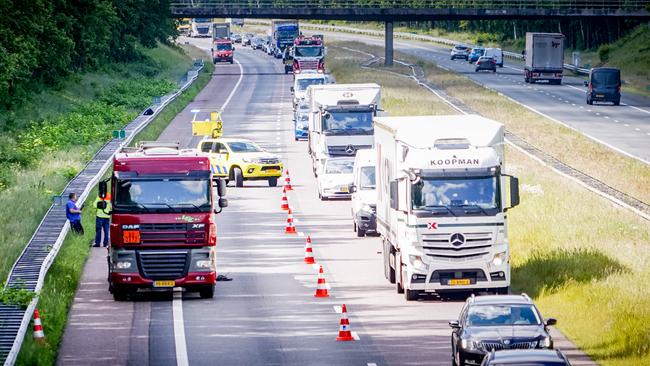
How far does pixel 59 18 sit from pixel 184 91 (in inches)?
505

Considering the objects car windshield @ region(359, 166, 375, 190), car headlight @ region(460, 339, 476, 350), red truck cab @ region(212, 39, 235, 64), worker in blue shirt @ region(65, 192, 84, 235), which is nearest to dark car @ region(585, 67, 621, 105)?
car windshield @ region(359, 166, 375, 190)

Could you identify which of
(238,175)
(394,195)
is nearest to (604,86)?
(238,175)

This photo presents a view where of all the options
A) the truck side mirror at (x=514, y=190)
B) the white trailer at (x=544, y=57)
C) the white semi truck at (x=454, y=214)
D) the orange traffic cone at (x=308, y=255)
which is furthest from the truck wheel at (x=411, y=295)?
the white trailer at (x=544, y=57)

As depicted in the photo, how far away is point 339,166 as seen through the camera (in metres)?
48.9

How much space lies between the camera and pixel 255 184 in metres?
55.1

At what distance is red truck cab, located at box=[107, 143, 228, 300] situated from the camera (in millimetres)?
29531

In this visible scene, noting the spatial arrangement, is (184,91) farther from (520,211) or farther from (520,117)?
(520,211)

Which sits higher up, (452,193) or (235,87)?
(452,193)

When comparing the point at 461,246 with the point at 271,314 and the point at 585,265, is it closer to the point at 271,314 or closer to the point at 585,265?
the point at 585,265

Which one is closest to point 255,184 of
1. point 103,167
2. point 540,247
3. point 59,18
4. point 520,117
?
point 103,167

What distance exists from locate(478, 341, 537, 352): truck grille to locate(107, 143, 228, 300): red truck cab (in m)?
9.36

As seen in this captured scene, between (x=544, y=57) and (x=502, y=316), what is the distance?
8769 cm

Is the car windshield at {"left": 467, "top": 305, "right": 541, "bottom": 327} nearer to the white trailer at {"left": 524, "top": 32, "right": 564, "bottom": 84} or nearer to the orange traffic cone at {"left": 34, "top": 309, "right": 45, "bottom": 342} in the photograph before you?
the orange traffic cone at {"left": 34, "top": 309, "right": 45, "bottom": 342}

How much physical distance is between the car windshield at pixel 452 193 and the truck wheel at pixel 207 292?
4888 millimetres
